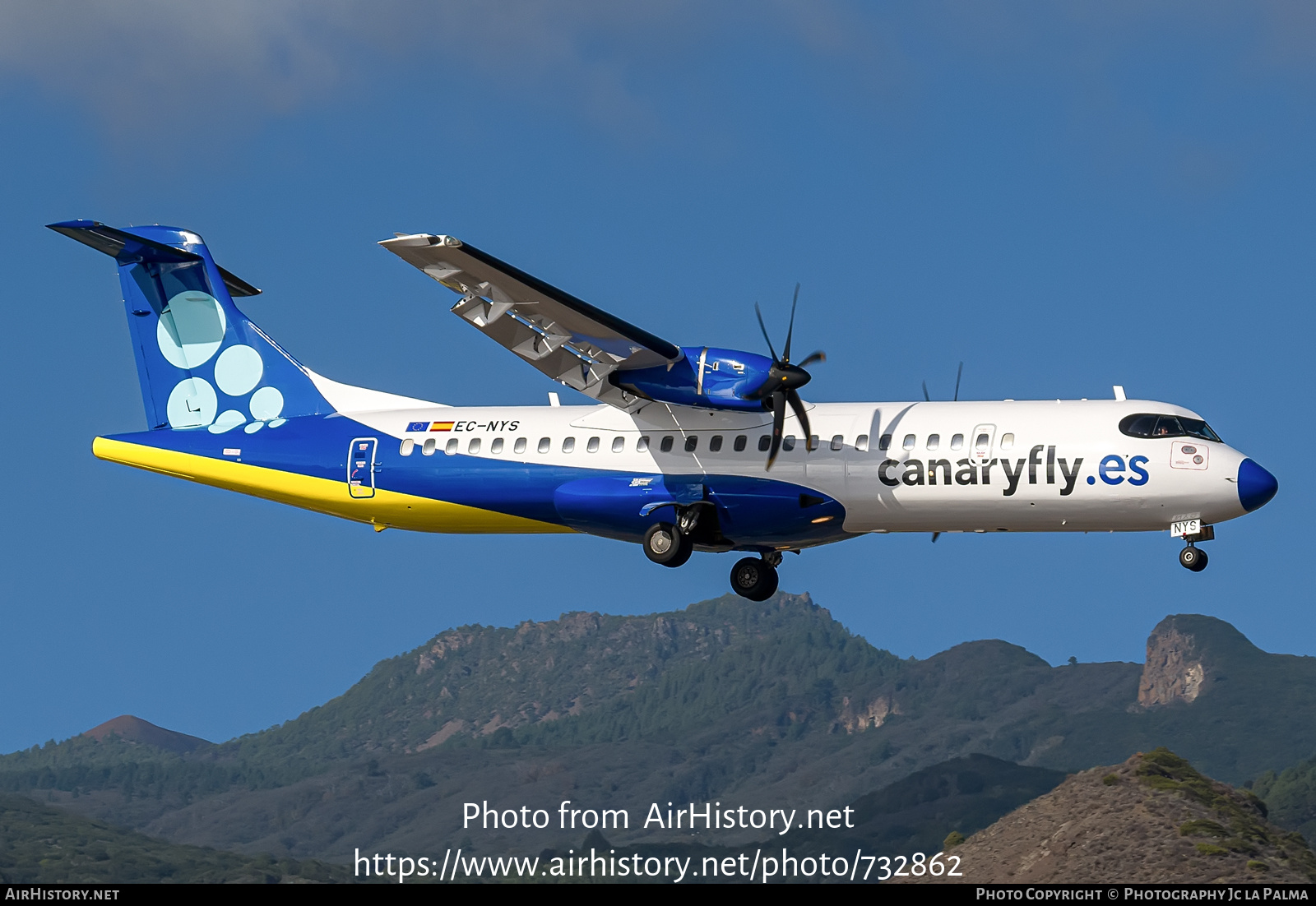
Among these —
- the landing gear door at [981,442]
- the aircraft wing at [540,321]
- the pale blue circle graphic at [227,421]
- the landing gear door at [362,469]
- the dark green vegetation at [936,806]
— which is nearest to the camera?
the aircraft wing at [540,321]

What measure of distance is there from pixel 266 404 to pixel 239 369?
112 cm

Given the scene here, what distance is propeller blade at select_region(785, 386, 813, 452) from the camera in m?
28.6

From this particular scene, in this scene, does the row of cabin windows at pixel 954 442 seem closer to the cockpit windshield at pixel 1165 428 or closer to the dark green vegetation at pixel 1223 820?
the cockpit windshield at pixel 1165 428

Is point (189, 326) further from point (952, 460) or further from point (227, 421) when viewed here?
point (952, 460)

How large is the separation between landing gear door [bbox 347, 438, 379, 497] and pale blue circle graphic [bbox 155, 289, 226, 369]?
4591mm

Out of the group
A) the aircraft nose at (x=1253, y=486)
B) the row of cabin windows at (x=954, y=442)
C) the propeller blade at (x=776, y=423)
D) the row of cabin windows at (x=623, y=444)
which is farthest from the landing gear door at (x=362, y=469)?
the aircraft nose at (x=1253, y=486)

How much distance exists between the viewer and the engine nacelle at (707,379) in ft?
92.2

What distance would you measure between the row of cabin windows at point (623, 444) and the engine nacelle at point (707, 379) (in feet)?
3.35

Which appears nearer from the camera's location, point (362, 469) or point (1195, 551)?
point (1195, 551)

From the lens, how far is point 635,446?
30.2 meters

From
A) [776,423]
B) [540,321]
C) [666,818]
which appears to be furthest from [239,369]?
[666,818]

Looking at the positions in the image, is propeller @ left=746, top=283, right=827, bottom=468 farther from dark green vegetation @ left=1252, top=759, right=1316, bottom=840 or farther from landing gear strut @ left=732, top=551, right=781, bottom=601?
dark green vegetation @ left=1252, top=759, right=1316, bottom=840

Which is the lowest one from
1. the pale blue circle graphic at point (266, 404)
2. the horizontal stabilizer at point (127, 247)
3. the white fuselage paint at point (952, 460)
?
the white fuselage paint at point (952, 460)
